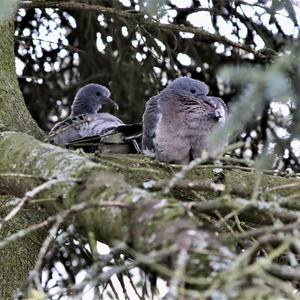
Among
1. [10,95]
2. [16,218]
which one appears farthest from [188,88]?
[16,218]

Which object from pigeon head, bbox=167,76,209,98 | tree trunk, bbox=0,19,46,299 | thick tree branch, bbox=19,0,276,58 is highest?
thick tree branch, bbox=19,0,276,58

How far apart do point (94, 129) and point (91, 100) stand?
0.80 meters

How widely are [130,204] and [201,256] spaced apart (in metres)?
0.27

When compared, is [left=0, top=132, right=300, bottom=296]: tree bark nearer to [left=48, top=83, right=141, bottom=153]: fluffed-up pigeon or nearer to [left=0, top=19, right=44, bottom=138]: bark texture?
[left=0, top=19, right=44, bottom=138]: bark texture

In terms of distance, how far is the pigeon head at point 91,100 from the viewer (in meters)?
4.55

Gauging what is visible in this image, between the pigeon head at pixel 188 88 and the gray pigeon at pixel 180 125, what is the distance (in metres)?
0.03

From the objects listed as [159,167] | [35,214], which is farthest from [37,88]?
[159,167]

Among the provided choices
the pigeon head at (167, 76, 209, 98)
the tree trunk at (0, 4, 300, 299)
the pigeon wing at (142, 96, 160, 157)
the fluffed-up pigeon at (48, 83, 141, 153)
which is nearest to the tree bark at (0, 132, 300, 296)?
the tree trunk at (0, 4, 300, 299)

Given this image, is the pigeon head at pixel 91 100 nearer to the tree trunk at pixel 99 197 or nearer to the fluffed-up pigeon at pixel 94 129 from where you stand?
the fluffed-up pigeon at pixel 94 129

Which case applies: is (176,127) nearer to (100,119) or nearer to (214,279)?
(100,119)

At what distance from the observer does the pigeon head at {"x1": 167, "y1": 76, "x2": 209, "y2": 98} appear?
3725 mm

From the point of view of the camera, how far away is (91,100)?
4.62 metres

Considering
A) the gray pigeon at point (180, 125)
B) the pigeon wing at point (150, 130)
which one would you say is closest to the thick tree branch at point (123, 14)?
the gray pigeon at point (180, 125)

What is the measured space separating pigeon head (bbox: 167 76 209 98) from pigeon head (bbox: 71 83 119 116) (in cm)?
86
